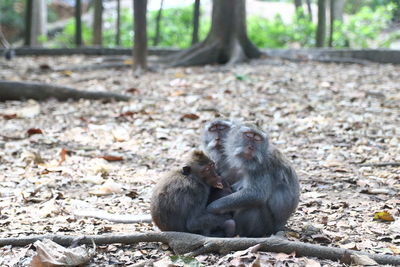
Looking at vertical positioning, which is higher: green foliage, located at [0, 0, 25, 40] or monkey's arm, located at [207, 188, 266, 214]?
green foliage, located at [0, 0, 25, 40]

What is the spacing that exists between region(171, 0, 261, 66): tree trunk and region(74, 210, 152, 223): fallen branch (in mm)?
7611

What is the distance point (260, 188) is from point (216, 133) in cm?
68

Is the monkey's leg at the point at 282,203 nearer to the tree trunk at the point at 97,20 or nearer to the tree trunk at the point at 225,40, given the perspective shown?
the tree trunk at the point at 225,40

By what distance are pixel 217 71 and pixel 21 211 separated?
6.99 metres

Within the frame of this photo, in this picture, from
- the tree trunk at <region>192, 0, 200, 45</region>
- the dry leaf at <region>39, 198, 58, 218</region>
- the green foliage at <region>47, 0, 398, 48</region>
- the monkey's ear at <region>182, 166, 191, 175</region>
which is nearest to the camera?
the monkey's ear at <region>182, 166, 191, 175</region>

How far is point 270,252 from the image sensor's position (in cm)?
370

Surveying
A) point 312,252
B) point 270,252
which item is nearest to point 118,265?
point 270,252

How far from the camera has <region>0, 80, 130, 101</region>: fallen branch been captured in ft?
31.4

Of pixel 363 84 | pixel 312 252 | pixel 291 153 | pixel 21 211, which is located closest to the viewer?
pixel 312 252

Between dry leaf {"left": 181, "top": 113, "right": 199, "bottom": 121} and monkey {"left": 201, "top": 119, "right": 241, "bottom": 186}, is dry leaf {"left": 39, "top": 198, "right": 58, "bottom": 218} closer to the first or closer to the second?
monkey {"left": 201, "top": 119, "right": 241, "bottom": 186}

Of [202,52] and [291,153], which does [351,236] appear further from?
[202,52]

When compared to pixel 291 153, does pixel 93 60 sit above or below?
above

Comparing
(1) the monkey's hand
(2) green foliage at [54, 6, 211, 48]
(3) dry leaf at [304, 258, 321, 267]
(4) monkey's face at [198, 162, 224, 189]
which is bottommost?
(3) dry leaf at [304, 258, 321, 267]

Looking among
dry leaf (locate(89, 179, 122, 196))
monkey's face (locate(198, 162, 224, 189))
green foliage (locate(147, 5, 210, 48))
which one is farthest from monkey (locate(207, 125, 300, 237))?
green foliage (locate(147, 5, 210, 48))
